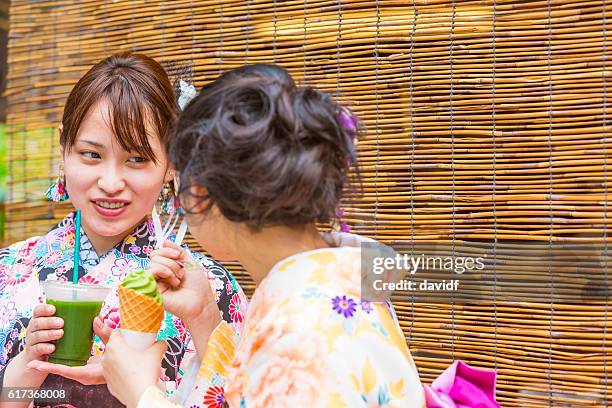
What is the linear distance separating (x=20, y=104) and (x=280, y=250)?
2479mm

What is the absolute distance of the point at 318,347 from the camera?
129 centimetres

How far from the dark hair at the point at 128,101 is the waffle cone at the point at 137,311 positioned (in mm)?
577

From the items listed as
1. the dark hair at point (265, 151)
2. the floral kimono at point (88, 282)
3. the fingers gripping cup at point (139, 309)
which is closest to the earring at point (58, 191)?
the floral kimono at point (88, 282)

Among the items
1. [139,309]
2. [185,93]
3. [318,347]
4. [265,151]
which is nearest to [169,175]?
[185,93]

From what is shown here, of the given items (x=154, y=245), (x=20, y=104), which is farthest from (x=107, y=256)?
(x=20, y=104)

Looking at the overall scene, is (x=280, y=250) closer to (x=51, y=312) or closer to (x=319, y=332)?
(x=319, y=332)

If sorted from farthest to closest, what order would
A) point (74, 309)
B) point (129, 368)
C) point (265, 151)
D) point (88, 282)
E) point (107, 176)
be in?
point (88, 282) < point (107, 176) < point (74, 309) < point (129, 368) < point (265, 151)

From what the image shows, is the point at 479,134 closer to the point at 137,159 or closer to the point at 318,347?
the point at 137,159

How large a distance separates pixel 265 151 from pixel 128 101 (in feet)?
2.70

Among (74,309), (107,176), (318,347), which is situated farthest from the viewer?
(107,176)

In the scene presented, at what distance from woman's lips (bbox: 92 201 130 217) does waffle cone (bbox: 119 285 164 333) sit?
54 centimetres

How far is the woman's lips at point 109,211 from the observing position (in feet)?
6.87

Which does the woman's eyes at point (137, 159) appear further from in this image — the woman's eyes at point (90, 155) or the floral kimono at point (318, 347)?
the floral kimono at point (318, 347)

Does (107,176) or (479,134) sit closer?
(107,176)
